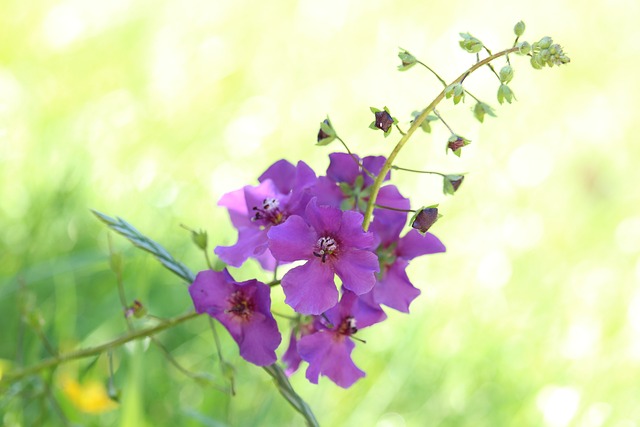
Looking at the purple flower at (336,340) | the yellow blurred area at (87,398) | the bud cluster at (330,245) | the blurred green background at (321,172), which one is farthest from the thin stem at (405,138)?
the yellow blurred area at (87,398)

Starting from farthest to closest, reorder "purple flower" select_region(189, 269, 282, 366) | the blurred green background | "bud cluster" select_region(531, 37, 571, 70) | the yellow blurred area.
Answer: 1. the blurred green background
2. the yellow blurred area
3. "purple flower" select_region(189, 269, 282, 366)
4. "bud cluster" select_region(531, 37, 571, 70)

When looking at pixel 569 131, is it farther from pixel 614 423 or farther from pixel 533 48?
pixel 533 48

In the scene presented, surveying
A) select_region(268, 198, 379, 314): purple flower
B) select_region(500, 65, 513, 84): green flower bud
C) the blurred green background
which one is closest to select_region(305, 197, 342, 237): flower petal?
select_region(268, 198, 379, 314): purple flower

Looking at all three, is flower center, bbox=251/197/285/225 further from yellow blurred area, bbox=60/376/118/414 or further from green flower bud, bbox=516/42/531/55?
yellow blurred area, bbox=60/376/118/414

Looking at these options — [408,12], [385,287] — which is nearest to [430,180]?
[408,12]

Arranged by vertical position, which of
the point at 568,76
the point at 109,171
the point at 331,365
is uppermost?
the point at 568,76

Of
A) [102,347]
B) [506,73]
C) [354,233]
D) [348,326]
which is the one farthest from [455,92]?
[102,347]

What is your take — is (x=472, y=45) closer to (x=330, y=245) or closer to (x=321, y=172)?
(x=330, y=245)

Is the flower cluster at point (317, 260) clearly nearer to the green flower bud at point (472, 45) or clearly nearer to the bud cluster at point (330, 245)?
the bud cluster at point (330, 245)

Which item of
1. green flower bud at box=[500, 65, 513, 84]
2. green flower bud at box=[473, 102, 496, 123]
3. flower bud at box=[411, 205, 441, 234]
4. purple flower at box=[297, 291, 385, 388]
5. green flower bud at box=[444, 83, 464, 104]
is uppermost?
green flower bud at box=[500, 65, 513, 84]
